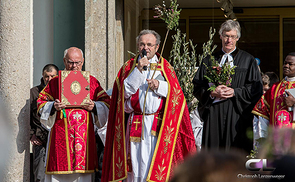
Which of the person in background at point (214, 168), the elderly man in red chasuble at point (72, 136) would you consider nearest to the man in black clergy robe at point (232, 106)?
the elderly man in red chasuble at point (72, 136)

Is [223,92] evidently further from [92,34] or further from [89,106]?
[92,34]

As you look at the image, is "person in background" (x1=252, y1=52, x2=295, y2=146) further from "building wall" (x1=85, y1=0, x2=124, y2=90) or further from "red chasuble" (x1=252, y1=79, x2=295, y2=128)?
"building wall" (x1=85, y1=0, x2=124, y2=90)

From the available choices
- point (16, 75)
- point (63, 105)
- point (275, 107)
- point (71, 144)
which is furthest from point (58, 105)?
point (275, 107)

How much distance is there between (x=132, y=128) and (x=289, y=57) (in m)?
1.84

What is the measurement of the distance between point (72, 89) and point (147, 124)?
979 millimetres

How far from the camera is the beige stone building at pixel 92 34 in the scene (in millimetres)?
5414

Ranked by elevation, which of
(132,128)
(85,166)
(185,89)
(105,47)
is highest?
(105,47)

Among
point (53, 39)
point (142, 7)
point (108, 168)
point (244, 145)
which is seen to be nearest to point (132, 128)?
point (108, 168)

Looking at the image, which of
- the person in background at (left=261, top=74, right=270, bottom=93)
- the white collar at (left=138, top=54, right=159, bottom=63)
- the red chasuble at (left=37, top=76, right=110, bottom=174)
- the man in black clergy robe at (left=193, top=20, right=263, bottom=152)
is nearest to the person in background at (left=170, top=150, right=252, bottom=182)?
the white collar at (left=138, top=54, right=159, bottom=63)

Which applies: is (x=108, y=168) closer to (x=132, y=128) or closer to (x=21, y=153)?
(x=132, y=128)

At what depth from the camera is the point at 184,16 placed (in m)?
10.2

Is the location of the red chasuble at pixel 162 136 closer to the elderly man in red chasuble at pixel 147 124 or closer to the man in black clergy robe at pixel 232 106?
the elderly man in red chasuble at pixel 147 124

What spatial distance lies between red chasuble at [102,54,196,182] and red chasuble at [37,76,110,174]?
0.35m

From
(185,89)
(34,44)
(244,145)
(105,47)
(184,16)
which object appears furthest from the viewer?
(184,16)
